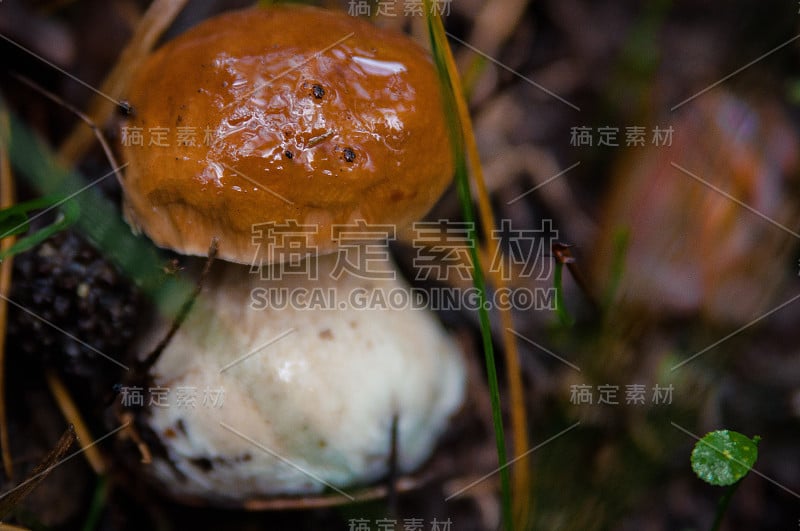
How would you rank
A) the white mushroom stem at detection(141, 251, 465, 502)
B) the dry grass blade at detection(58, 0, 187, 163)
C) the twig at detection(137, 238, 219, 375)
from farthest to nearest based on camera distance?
the dry grass blade at detection(58, 0, 187, 163) → the white mushroom stem at detection(141, 251, 465, 502) → the twig at detection(137, 238, 219, 375)

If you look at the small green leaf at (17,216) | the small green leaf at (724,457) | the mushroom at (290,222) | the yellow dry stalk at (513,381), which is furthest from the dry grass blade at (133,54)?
the small green leaf at (724,457)

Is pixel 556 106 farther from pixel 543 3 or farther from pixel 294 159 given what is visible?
pixel 294 159

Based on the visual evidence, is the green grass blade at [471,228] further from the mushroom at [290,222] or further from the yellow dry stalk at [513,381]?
the yellow dry stalk at [513,381]

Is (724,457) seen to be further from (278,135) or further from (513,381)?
(278,135)

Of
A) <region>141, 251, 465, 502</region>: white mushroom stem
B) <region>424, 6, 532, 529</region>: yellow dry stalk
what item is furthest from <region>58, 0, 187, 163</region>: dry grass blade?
<region>424, 6, 532, 529</region>: yellow dry stalk

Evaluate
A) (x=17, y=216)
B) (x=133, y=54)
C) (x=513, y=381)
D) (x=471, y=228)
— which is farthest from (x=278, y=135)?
(x=513, y=381)

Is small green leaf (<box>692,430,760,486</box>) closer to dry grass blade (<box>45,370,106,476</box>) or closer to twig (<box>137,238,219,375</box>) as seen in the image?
twig (<box>137,238,219,375</box>)
